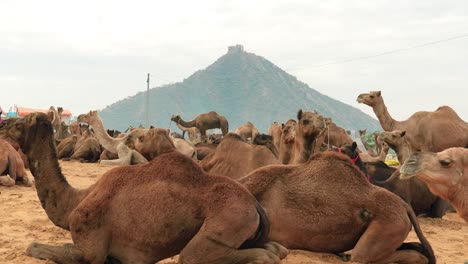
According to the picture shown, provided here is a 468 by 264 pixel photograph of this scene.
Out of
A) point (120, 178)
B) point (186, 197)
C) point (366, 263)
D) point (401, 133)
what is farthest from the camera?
point (401, 133)

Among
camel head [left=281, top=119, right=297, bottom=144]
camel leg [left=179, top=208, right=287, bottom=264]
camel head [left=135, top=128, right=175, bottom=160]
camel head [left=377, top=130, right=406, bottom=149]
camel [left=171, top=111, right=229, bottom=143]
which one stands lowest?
camel [left=171, top=111, right=229, bottom=143]

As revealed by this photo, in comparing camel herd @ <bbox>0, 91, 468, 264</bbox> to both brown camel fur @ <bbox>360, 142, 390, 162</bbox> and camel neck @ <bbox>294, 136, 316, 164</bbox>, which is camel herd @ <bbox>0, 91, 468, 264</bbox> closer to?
camel neck @ <bbox>294, 136, 316, 164</bbox>

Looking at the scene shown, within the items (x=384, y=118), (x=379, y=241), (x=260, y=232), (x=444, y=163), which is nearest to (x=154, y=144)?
(x=260, y=232)

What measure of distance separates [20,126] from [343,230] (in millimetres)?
3221

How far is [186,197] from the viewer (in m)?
4.27

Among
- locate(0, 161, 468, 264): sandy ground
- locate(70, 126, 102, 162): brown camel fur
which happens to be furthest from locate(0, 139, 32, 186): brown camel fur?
locate(70, 126, 102, 162): brown camel fur

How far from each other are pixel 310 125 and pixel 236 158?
4.54ft

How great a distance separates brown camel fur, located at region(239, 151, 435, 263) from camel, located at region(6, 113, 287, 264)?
0.70 meters

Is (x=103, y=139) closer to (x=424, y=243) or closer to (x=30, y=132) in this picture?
(x=30, y=132)

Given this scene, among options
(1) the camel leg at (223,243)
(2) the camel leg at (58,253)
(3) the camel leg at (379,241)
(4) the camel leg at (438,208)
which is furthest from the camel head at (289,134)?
(2) the camel leg at (58,253)

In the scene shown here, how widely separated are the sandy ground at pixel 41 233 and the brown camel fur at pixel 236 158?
7.70 ft

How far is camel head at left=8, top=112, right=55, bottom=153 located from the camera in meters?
5.19

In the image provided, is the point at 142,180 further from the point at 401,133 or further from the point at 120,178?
the point at 401,133

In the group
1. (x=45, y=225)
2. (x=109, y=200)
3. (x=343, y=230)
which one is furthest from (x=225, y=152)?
(x=109, y=200)
